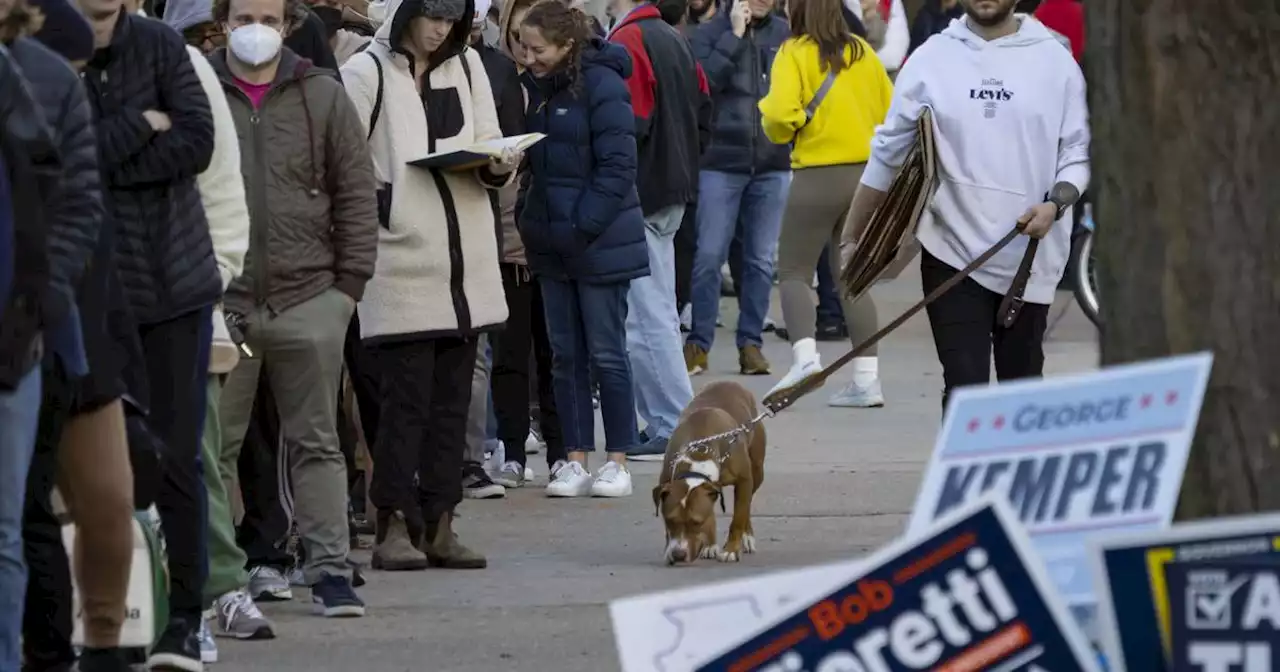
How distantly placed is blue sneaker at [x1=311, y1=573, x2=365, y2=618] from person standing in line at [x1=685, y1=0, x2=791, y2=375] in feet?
20.1

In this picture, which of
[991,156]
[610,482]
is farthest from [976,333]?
[610,482]

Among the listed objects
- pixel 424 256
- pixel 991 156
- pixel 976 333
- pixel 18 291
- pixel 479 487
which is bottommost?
pixel 479 487

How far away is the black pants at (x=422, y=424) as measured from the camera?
7832 mm

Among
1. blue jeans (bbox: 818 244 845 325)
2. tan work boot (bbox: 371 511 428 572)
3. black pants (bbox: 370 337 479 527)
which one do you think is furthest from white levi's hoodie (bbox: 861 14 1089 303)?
blue jeans (bbox: 818 244 845 325)

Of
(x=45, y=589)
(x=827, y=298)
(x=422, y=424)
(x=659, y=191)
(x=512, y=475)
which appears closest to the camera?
(x=45, y=589)

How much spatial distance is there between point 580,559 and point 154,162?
9.15 feet

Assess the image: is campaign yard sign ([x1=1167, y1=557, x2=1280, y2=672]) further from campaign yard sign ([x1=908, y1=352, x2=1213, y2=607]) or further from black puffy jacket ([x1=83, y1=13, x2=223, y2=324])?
black puffy jacket ([x1=83, y1=13, x2=223, y2=324])

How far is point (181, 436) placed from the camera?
20.6 ft

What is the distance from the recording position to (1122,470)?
332cm

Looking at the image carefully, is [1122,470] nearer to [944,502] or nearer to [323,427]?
[944,502]

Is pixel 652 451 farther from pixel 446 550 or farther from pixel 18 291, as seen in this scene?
pixel 18 291

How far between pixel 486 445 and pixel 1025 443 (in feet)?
23.0

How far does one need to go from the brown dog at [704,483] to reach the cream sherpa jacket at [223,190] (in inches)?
85.0

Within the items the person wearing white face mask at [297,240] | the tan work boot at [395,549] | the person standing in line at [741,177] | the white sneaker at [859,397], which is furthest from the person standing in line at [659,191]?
the person wearing white face mask at [297,240]
